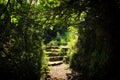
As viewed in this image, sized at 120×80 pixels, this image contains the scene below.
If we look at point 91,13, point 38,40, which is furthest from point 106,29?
point 38,40

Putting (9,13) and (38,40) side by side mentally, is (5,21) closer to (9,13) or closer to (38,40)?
(9,13)

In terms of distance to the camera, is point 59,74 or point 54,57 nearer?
point 59,74

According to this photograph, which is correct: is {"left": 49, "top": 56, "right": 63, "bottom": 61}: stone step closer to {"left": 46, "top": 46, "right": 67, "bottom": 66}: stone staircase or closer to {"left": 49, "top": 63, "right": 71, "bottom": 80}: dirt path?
{"left": 46, "top": 46, "right": 67, "bottom": 66}: stone staircase

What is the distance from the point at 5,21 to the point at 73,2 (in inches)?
82.1

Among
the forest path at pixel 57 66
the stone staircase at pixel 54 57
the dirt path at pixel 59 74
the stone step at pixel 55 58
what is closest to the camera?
the dirt path at pixel 59 74

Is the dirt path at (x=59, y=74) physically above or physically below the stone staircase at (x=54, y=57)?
below

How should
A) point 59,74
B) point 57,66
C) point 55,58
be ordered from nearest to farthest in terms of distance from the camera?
point 59,74, point 57,66, point 55,58

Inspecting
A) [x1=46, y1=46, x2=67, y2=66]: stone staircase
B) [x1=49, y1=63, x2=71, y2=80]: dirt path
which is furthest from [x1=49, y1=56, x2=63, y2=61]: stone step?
[x1=49, y1=63, x2=71, y2=80]: dirt path

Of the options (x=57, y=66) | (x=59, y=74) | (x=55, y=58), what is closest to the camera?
(x=59, y=74)

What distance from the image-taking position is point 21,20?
22.8ft

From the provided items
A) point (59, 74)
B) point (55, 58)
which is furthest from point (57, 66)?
point (59, 74)

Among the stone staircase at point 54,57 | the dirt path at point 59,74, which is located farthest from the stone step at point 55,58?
the dirt path at point 59,74

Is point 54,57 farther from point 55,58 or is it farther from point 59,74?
point 59,74

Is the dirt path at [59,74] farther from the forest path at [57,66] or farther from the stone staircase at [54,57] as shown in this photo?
the stone staircase at [54,57]
